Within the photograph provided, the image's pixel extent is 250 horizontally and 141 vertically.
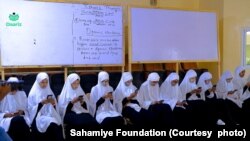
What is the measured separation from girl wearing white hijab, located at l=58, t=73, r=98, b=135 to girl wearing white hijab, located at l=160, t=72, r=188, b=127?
1.32 metres

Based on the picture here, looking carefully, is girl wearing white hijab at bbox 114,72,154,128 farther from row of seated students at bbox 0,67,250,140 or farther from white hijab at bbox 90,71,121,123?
white hijab at bbox 90,71,121,123

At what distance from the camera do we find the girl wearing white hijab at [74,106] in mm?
4297

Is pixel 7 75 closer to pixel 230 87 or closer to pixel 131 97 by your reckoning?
pixel 131 97

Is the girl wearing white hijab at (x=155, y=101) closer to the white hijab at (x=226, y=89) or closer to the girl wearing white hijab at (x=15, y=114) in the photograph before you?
the white hijab at (x=226, y=89)

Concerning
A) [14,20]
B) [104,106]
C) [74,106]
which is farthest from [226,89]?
[14,20]

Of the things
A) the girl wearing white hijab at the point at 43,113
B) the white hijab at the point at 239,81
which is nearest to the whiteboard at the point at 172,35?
the white hijab at the point at 239,81

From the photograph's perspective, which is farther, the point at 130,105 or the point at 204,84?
the point at 204,84

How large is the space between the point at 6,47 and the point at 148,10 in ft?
7.73

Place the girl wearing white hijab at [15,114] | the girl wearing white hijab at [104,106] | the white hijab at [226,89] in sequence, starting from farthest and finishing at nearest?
1. the white hijab at [226,89]
2. the girl wearing white hijab at [104,106]
3. the girl wearing white hijab at [15,114]

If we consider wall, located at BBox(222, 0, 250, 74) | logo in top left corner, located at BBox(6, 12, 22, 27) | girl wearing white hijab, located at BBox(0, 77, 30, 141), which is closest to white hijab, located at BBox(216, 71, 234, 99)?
wall, located at BBox(222, 0, 250, 74)

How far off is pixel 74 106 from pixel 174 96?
1.65m

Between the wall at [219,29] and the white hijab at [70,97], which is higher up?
the wall at [219,29]

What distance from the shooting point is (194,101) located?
17.4 feet

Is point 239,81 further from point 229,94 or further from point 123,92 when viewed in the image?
point 123,92
